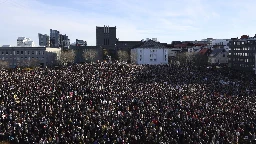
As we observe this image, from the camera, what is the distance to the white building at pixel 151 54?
96.1 metres

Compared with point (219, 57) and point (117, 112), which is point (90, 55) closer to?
point (219, 57)

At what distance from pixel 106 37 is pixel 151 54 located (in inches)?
1077

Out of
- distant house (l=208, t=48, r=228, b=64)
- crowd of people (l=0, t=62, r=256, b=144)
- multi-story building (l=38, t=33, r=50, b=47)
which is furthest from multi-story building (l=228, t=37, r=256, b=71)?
multi-story building (l=38, t=33, r=50, b=47)

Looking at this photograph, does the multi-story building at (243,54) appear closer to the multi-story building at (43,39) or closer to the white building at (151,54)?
the white building at (151,54)

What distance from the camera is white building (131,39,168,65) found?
3782 inches

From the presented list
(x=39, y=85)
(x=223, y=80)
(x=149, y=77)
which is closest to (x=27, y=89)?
(x=39, y=85)

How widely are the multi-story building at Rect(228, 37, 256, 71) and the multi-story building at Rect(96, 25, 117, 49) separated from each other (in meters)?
42.8

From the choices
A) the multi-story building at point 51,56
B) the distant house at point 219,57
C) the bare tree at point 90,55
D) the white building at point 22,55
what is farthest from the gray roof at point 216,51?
the white building at point 22,55

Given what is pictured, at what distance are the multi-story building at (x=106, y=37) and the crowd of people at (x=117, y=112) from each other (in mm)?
70837

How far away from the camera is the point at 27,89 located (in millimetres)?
36938

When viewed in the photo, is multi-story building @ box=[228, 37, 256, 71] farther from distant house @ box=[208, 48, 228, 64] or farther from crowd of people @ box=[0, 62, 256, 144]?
crowd of people @ box=[0, 62, 256, 144]

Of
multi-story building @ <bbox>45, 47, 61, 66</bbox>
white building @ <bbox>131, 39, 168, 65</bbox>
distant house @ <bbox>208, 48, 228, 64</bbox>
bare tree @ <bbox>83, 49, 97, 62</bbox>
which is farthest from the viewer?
distant house @ <bbox>208, 48, 228, 64</bbox>

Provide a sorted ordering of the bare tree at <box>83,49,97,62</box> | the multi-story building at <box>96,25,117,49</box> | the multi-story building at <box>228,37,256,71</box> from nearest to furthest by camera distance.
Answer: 1. the multi-story building at <box>228,37,256,71</box>
2. the bare tree at <box>83,49,97,62</box>
3. the multi-story building at <box>96,25,117,49</box>

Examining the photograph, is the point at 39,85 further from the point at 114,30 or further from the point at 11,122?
the point at 114,30
